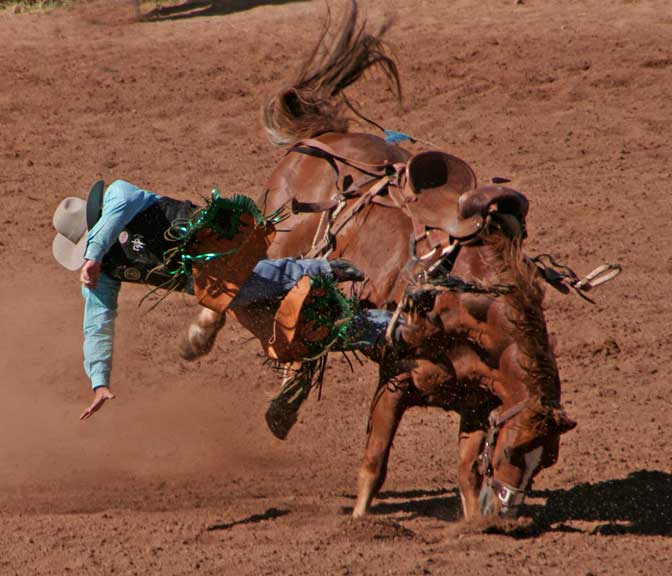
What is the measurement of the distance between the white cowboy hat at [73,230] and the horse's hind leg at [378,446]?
4.99ft

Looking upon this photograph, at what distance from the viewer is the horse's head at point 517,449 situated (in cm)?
458

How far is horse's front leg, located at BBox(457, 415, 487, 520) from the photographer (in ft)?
17.0

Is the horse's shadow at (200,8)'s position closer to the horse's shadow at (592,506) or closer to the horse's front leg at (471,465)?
the horse's shadow at (592,506)

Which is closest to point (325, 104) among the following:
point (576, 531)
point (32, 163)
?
point (576, 531)

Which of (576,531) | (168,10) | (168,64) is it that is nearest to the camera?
(576,531)

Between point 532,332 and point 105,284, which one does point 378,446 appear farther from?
point 105,284

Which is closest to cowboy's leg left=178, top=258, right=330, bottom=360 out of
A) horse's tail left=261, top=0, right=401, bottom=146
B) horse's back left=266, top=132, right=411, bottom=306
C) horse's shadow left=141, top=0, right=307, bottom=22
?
horse's back left=266, top=132, right=411, bottom=306

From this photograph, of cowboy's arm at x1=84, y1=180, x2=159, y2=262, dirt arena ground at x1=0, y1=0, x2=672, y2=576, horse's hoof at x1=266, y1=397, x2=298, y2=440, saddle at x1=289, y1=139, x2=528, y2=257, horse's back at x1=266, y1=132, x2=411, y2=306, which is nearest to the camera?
dirt arena ground at x1=0, y1=0, x2=672, y2=576

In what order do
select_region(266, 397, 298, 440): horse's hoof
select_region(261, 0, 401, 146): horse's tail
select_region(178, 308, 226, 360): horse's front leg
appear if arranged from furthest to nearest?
select_region(261, 0, 401, 146): horse's tail < select_region(178, 308, 226, 360): horse's front leg < select_region(266, 397, 298, 440): horse's hoof

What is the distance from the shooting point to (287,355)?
4645mm

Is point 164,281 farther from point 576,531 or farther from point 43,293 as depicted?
point 43,293

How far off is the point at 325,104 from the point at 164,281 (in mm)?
2173

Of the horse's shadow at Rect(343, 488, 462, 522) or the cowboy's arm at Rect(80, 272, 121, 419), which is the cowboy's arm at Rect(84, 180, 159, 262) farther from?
the horse's shadow at Rect(343, 488, 462, 522)

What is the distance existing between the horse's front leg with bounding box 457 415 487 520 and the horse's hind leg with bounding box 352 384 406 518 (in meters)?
0.36
